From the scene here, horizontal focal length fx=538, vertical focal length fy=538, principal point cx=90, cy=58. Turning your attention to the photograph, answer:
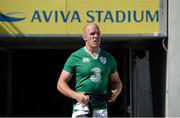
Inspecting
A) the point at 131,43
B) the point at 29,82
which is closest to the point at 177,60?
the point at 131,43

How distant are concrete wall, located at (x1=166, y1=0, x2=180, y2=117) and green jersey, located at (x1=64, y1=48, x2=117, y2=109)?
6.10 metres

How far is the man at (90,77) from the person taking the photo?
4.38 m

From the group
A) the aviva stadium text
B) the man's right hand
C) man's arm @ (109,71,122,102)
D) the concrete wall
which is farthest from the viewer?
the aviva stadium text

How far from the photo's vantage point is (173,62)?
1086 centimetres

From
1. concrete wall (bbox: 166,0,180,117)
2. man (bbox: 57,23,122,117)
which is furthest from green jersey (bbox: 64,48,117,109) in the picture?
concrete wall (bbox: 166,0,180,117)

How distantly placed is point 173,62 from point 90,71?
263 inches

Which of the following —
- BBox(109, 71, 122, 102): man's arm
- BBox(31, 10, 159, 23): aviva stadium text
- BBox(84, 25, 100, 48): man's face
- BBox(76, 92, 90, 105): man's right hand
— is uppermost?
BBox(31, 10, 159, 23): aviva stadium text

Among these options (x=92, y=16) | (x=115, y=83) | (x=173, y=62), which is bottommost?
(x=115, y=83)

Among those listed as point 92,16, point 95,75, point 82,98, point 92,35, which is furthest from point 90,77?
point 92,16

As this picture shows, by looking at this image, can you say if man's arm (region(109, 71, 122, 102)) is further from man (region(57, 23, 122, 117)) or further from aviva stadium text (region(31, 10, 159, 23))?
aviva stadium text (region(31, 10, 159, 23))

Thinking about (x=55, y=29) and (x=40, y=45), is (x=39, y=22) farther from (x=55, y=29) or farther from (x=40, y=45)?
(x=40, y=45)

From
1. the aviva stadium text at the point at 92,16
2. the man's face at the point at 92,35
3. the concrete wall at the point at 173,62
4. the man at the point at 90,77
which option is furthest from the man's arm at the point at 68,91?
the aviva stadium text at the point at 92,16

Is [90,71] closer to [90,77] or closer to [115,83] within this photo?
[90,77]

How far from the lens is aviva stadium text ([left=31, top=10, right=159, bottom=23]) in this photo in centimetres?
1091
